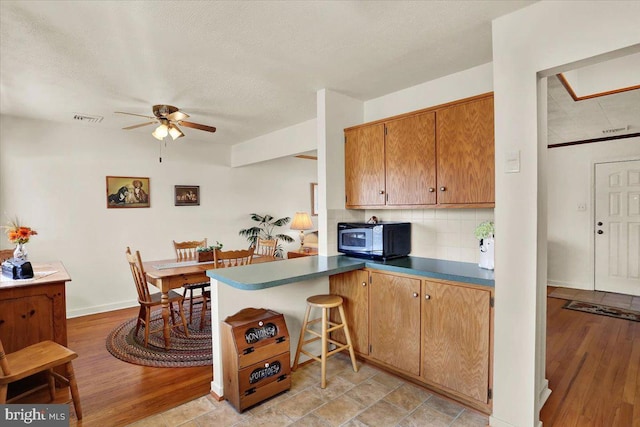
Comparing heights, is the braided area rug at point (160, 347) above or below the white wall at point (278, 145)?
below

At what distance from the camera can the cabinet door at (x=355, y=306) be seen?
270 cm

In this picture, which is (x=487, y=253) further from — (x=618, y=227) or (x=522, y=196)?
(x=618, y=227)

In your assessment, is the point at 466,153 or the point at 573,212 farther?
the point at 573,212

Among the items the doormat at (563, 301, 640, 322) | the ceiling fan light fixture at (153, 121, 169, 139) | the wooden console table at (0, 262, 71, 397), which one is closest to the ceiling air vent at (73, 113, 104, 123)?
the ceiling fan light fixture at (153, 121, 169, 139)

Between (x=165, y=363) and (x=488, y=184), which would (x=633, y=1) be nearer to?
(x=488, y=184)

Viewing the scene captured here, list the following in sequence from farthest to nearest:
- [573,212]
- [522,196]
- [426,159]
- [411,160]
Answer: [573,212] → [411,160] → [426,159] → [522,196]

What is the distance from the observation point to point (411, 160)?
2.63 meters

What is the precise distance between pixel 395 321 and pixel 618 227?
14.5 feet

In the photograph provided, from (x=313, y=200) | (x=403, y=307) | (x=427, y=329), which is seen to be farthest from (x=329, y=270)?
(x=313, y=200)

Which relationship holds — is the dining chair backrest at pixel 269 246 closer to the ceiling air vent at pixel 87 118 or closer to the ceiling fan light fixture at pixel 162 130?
the ceiling fan light fixture at pixel 162 130

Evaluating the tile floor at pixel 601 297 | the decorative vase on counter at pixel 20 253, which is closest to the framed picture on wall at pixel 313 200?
the tile floor at pixel 601 297

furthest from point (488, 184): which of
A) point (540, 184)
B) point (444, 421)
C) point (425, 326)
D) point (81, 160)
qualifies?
point (81, 160)

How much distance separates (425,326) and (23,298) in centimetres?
282

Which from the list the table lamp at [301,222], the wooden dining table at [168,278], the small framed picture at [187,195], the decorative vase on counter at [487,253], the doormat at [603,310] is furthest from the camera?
the table lamp at [301,222]
